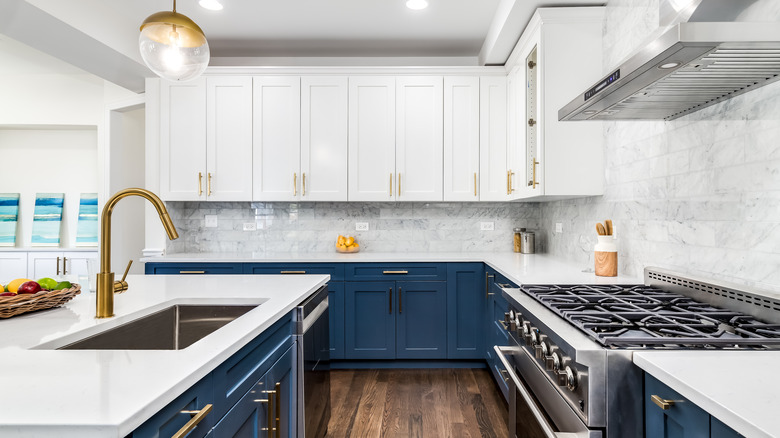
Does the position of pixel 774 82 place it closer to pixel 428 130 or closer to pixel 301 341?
pixel 301 341

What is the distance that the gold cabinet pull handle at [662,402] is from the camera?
924 millimetres

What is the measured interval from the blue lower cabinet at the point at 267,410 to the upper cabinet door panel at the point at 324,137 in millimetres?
2139

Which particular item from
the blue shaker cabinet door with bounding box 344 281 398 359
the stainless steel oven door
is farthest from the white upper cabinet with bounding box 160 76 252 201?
the stainless steel oven door

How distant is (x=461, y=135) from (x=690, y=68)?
246cm

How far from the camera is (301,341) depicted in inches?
68.2

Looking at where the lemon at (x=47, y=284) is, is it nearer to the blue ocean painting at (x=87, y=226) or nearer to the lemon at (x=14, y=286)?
the lemon at (x=14, y=286)

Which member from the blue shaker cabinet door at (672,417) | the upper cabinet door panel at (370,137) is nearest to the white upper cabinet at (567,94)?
the upper cabinet door panel at (370,137)

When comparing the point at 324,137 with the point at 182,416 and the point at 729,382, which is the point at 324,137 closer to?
the point at 182,416

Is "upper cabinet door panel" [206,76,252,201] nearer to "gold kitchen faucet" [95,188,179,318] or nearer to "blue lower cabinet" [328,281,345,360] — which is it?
"blue lower cabinet" [328,281,345,360]

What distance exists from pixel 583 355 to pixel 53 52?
3929mm

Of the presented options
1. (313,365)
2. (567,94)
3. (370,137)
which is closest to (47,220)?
(370,137)

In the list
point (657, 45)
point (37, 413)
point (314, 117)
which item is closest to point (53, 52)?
point (314, 117)

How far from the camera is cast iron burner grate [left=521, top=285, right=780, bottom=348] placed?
1.09 m

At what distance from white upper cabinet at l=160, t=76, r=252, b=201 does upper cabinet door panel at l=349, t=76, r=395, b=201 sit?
2.95 ft
